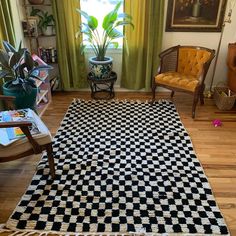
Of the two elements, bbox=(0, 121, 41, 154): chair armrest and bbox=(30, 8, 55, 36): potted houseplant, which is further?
bbox=(30, 8, 55, 36): potted houseplant

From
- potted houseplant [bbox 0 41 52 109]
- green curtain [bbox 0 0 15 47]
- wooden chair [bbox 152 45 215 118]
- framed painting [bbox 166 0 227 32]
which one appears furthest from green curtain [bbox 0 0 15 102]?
framed painting [bbox 166 0 227 32]

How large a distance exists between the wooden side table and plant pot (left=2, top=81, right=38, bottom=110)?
1.03 m

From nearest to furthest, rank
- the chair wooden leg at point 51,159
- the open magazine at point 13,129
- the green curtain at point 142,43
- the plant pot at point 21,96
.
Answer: the open magazine at point 13,129 → the chair wooden leg at point 51,159 → the plant pot at point 21,96 → the green curtain at point 142,43

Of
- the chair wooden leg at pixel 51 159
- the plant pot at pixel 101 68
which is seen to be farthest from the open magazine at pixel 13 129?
the plant pot at pixel 101 68

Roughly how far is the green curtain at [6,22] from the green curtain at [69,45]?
720 mm

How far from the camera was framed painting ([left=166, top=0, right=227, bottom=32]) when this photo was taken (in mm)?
3191

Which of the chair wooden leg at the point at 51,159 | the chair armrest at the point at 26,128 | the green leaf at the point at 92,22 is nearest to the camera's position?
the chair armrest at the point at 26,128

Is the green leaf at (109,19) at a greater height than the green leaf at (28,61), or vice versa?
the green leaf at (109,19)

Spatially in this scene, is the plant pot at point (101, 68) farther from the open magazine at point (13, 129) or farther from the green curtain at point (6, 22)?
the open magazine at point (13, 129)

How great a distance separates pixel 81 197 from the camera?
186 centimetres

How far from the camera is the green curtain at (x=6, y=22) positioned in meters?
2.51

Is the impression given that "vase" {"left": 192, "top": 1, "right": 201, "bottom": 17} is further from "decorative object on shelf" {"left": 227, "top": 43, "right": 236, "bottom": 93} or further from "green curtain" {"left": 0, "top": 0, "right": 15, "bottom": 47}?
"green curtain" {"left": 0, "top": 0, "right": 15, "bottom": 47}

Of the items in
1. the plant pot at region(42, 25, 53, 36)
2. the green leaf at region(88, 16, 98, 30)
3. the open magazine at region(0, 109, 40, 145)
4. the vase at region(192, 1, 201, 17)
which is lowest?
the open magazine at region(0, 109, 40, 145)

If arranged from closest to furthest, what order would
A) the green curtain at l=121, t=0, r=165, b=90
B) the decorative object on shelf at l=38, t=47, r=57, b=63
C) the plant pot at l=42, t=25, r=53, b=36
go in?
the green curtain at l=121, t=0, r=165, b=90
the plant pot at l=42, t=25, r=53, b=36
the decorative object on shelf at l=38, t=47, r=57, b=63
